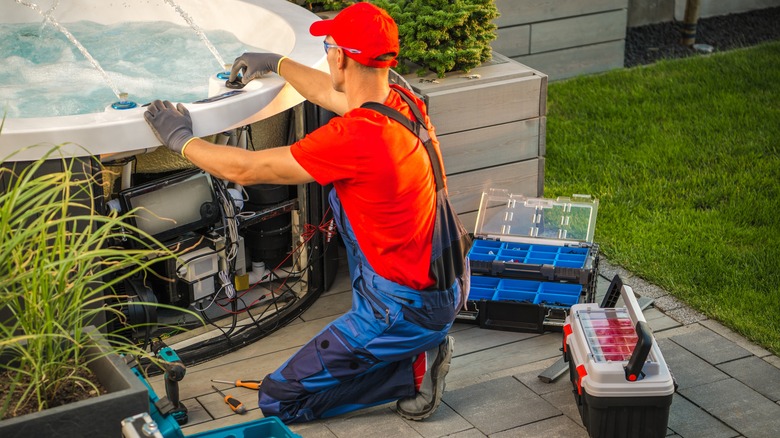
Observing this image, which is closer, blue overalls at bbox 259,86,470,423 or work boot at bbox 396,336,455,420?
blue overalls at bbox 259,86,470,423

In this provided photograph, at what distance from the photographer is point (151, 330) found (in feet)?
11.4

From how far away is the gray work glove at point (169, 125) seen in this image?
3.07 meters

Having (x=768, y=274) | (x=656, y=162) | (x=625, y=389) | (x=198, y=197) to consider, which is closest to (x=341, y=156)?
(x=198, y=197)

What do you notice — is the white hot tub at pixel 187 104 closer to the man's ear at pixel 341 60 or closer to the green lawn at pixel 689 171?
the man's ear at pixel 341 60

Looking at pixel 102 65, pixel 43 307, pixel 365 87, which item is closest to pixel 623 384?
pixel 365 87

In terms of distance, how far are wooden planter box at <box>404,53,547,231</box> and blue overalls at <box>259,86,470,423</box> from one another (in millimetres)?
803

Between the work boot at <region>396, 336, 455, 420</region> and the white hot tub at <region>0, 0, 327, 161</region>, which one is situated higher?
the white hot tub at <region>0, 0, 327, 161</region>

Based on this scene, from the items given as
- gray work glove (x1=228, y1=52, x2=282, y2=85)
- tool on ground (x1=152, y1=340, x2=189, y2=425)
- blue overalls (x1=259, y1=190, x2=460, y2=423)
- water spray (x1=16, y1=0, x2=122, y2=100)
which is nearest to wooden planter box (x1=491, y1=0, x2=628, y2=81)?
water spray (x1=16, y1=0, x2=122, y2=100)

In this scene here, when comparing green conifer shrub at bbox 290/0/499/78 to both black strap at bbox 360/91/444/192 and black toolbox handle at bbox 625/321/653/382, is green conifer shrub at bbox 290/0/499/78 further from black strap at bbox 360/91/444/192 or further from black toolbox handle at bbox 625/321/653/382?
black toolbox handle at bbox 625/321/653/382

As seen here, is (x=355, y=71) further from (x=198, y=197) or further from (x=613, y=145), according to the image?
(x=613, y=145)

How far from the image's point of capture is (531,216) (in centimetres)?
411

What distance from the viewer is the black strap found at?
2.96 metres

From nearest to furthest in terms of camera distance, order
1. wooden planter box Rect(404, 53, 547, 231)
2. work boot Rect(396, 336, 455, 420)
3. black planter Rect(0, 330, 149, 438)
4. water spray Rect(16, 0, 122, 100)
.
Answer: black planter Rect(0, 330, 149, 438)
work boot Rect(396, 336, 455, 420)
wooden planter box Rect(404, 53, 547, 231)
water spray Rect(16, 0, 122, 100)

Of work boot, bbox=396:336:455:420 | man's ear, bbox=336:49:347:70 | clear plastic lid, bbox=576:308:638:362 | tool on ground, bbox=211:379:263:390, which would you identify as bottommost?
tool on ground, bbox=211:379:263:390
